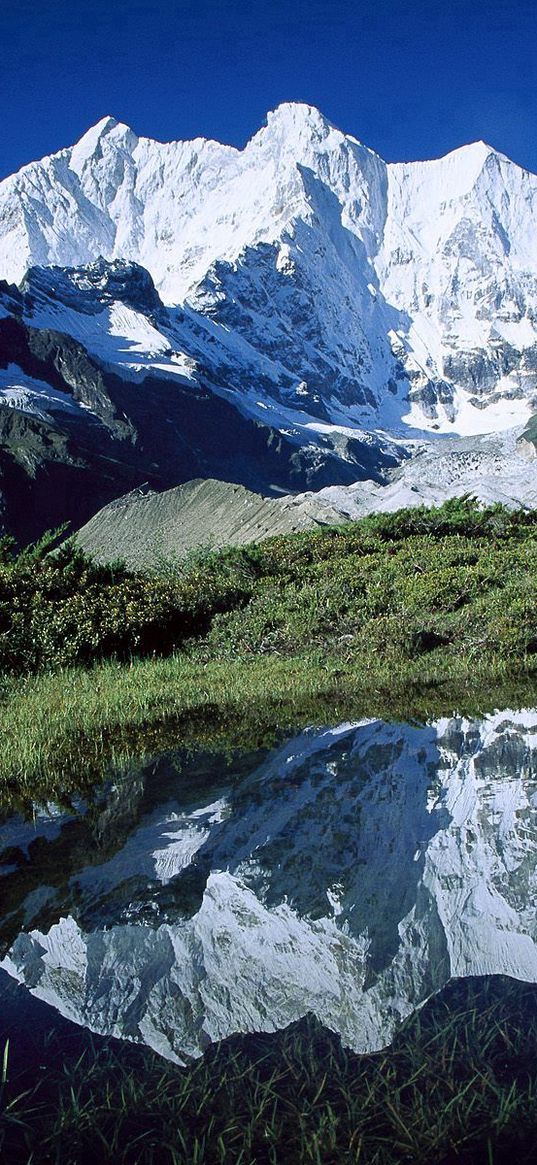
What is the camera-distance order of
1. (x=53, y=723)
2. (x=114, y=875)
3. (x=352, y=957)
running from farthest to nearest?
(x=53, y=723), (x=114, y=875), (x=352, y=957)

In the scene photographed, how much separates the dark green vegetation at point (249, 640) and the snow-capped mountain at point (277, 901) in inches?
96.2

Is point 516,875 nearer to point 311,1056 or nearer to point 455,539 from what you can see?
point 311,1056

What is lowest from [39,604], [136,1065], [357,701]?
[357,701]

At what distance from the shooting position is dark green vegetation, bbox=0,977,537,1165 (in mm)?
3875

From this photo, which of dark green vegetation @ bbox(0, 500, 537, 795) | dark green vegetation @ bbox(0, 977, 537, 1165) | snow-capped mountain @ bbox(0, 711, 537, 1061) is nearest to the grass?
dark green vegetation @ bbox(0, 500, 537, 795)

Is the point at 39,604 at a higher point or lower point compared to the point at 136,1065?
higher

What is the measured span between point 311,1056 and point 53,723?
7887mm

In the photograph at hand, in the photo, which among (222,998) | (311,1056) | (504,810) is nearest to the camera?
(311,1056)

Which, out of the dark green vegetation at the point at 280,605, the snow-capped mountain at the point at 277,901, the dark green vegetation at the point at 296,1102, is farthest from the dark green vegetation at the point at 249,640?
the dark green vegetation at the point at 296,1102

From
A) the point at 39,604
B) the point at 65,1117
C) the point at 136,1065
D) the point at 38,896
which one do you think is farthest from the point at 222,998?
the point at 39,604

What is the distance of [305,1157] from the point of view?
12.6 ft

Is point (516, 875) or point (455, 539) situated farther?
point (455, 539)

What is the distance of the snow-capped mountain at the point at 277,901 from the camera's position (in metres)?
4.97

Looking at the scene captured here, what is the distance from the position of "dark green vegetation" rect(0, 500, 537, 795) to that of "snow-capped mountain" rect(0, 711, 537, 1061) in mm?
2443
